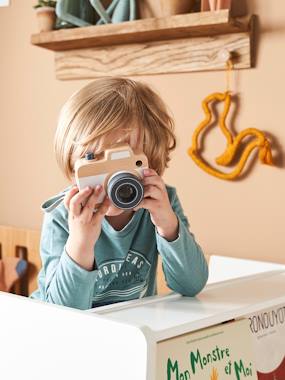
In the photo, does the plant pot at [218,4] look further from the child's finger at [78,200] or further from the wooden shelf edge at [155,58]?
the child's finger at [78,200]

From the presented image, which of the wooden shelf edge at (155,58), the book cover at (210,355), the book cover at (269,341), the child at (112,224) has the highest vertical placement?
the wooden shelf edge at (155,58)

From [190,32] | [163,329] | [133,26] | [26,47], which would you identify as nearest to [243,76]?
[190,32]

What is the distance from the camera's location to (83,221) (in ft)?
2.98

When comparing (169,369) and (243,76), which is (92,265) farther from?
(243,76)

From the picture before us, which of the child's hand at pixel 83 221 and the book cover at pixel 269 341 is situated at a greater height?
the child's hand at pixel 83 221

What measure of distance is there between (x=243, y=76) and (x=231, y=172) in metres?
0.23

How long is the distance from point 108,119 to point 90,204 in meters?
0.16

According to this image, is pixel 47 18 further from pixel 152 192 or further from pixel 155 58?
pixel 152 192

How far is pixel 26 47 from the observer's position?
2.06m

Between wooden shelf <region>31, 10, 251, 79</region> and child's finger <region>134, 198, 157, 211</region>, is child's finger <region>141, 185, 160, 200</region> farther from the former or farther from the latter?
wooden shelf <region>31, 10, 251, 79</region>

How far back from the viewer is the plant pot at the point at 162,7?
1.60 metres

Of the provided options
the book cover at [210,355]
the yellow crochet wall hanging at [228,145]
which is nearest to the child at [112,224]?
the book cover at [210,355]

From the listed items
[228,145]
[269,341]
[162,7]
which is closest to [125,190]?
[269,341]

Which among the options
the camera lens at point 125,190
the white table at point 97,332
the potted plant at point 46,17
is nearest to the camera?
the white table at point 97,332
